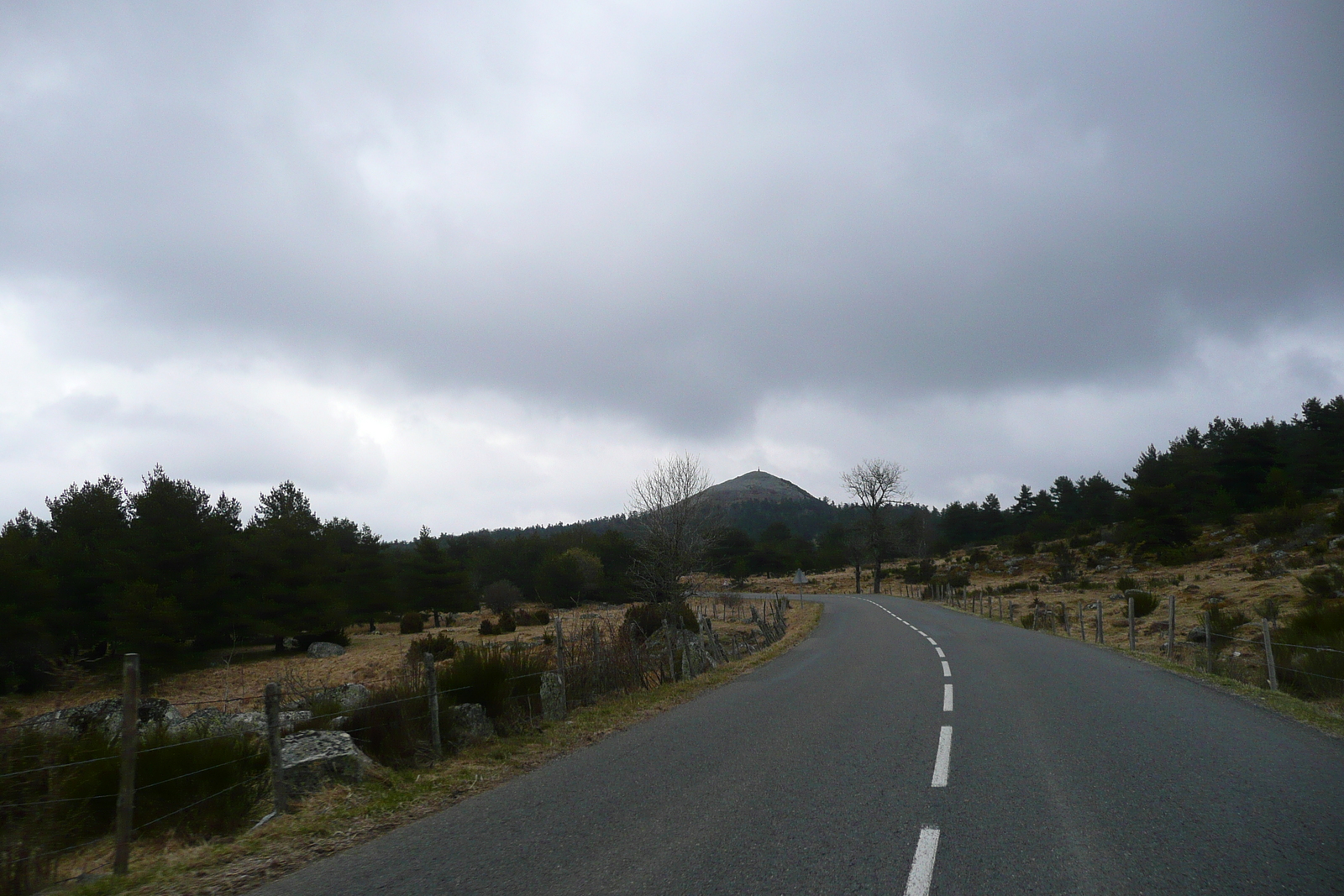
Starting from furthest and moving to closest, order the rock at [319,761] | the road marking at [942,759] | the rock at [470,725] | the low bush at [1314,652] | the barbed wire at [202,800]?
the low bush at [1314,652] < the rock at [470,725] < the rock at [319,761] < the barbed wire at [202,800] < the road marking at [942,759]

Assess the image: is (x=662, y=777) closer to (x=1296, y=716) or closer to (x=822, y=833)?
(x=822, y=833)

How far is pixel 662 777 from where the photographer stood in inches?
272

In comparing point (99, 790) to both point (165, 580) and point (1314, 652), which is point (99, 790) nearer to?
point (1314, 652)

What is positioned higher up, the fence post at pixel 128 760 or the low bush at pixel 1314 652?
the fence post at pixel 128 760

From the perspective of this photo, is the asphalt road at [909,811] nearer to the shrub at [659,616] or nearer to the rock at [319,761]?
the rock at [319,761]

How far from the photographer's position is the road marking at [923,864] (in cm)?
402

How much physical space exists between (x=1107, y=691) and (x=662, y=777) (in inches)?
325

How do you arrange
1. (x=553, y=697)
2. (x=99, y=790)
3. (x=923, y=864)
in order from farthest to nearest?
(x=553, y=697)
(x=99, y=790)
(x=923, y=864)

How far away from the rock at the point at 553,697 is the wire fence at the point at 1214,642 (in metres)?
11.8

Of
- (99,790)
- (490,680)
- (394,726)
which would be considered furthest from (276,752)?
(490,680)

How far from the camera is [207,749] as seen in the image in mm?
7367

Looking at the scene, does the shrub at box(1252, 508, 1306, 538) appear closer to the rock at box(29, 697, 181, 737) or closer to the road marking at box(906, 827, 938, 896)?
the road marking at box(906, 827, 938, 896)

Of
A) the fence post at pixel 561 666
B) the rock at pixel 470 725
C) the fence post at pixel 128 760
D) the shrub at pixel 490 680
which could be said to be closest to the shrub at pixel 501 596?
the fence post at pixel 561 666

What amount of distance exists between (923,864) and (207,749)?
7137 millimetres
